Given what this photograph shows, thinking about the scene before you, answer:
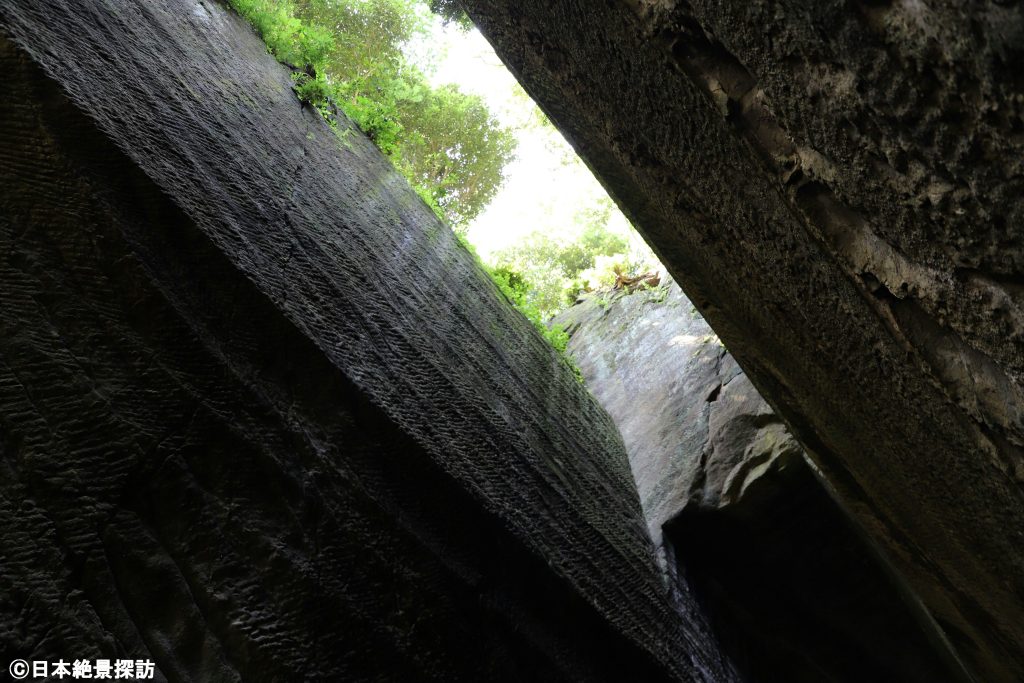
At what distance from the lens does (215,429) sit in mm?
1222

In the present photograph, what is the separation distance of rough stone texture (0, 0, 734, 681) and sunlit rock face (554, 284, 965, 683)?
2.20 metres

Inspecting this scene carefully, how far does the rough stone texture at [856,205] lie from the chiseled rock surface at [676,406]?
3.58ft

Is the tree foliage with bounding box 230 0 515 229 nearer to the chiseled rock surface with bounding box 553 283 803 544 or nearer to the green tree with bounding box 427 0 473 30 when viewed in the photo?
the green tree with bounding box 427 0 473 30

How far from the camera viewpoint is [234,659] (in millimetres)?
1116

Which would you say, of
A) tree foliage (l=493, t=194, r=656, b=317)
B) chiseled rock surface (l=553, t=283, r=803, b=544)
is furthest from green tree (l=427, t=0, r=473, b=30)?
tree foliage (l=493, t=194, r=656, b=317)

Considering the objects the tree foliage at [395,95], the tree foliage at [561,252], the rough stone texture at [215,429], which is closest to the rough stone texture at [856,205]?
the rough stone texture at [215,429]

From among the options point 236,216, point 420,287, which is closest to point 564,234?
point 420,287

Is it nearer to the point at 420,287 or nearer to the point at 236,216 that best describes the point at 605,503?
the point at 420,287

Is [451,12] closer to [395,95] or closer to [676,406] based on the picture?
[395,95]

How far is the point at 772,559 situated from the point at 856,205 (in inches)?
143

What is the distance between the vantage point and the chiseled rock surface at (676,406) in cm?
428

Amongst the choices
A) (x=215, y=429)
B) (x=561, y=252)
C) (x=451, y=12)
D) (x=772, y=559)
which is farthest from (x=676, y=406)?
(x=561, y=252)

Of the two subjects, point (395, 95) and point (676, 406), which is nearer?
point (676, 406)

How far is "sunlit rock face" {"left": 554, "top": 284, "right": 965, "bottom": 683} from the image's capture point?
13.6 ft
